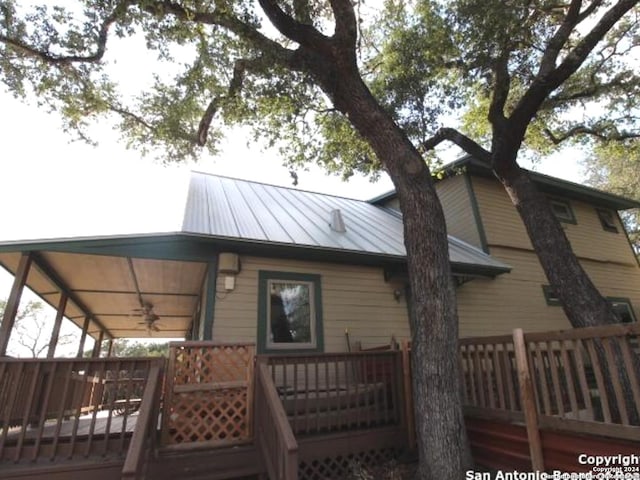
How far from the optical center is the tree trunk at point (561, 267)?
17.4 ft

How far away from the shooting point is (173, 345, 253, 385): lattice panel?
4.32 metres

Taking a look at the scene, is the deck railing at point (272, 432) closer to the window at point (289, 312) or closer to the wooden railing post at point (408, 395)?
the window at point (289, 312)

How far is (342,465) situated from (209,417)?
5.64ft

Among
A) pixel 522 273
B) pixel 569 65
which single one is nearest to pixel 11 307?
pixel 569 65

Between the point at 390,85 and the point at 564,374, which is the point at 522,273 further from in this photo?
the point at 564,374

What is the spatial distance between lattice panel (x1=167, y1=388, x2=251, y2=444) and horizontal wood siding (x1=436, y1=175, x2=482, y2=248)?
7.69 m

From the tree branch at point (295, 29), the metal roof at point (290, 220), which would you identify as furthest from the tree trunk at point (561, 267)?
the tree branch at point (295, 29)

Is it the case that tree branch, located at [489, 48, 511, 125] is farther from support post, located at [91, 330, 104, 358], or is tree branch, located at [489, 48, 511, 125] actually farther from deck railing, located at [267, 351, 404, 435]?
support post, located at [91, 330, 104, 358]

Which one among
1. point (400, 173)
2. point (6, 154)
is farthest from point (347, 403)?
point (6, 154)

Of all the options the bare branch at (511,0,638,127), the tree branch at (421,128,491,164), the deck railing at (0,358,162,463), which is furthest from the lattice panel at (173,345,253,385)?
the bare branch at (511,0,638,127)

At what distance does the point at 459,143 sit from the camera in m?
8.02

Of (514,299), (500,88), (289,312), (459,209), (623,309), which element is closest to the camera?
(289,312)

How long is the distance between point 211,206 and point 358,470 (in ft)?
17.9

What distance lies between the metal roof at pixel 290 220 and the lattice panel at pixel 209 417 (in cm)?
234
